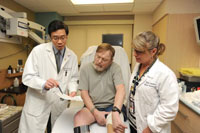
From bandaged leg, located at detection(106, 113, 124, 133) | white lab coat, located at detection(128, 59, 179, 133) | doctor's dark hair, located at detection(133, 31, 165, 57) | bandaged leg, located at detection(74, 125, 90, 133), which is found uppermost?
doctor's dark hair, located at detection(133, 31, 165, 57)

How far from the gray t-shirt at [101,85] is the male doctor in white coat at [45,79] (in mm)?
252

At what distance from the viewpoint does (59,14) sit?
365 cm

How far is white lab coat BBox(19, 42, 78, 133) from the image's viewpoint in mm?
1252

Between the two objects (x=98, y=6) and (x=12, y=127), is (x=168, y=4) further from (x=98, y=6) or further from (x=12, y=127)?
(x=12, y=127)

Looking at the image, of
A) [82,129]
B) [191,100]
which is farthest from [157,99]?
[191,100]

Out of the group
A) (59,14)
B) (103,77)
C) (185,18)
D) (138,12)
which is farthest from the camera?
(59,14)

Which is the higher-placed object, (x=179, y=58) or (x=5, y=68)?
(x=179, y=58)

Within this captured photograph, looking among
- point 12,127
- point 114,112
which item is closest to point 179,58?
point 114,112

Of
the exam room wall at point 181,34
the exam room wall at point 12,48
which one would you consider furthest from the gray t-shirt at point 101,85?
the exam room wall at point 12,48

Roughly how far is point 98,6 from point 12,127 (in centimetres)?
265

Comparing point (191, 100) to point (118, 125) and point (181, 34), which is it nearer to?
point (118, 125)

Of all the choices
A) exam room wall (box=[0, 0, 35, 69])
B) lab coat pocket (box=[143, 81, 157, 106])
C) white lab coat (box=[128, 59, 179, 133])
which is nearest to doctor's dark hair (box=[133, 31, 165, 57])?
white lab coat (box=[128, 59, 179, 133])

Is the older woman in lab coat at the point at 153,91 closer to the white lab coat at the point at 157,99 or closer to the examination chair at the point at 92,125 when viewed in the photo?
the white lab coat at the point at 157,99

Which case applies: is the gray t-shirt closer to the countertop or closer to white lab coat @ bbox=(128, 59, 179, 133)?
white lab coat @ bbox=(128, 59, 179, 133)
